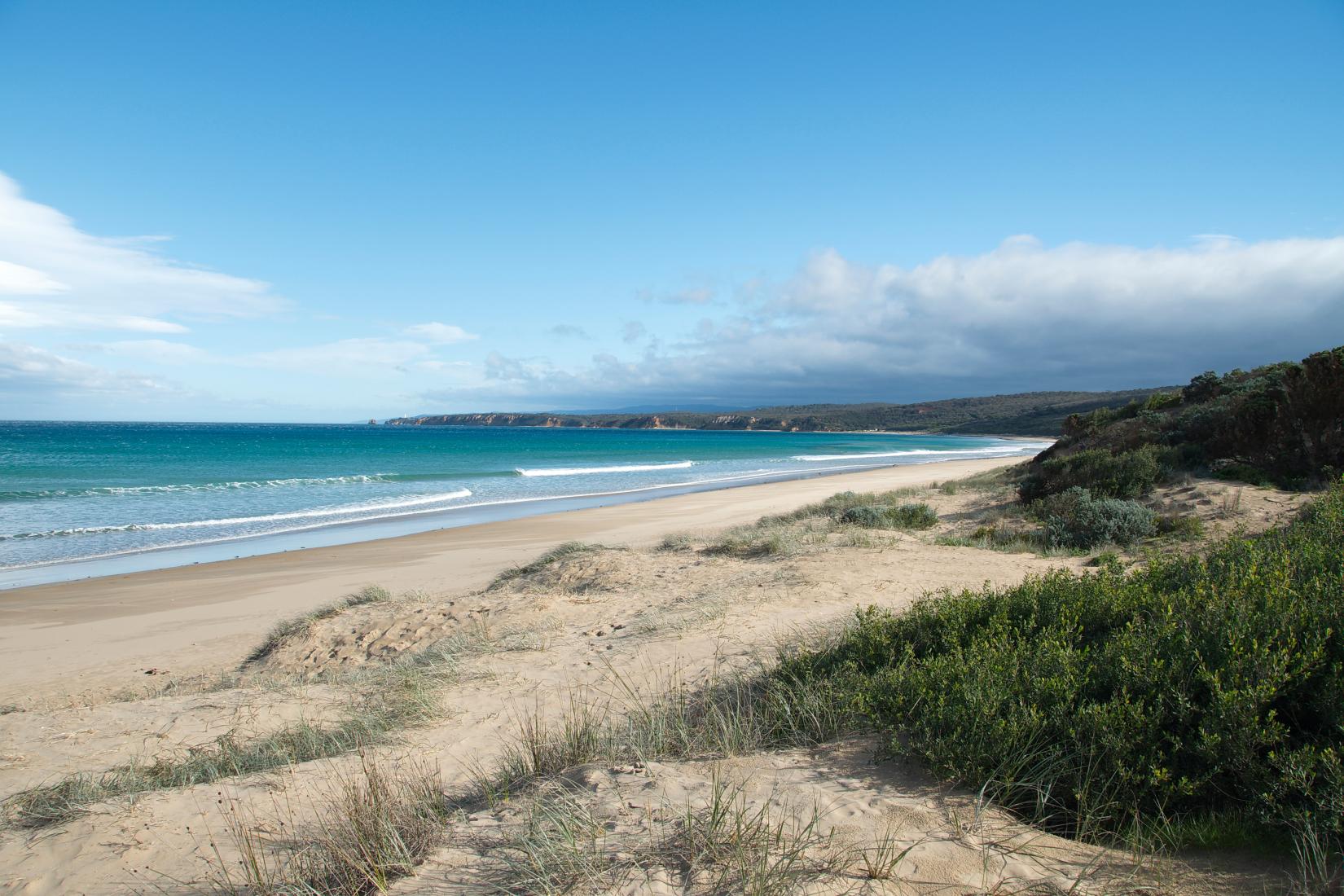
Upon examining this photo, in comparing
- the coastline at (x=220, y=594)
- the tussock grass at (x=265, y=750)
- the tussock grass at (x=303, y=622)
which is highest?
the tussock grass at (x=265, y=750)

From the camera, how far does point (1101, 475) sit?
44.4 ft

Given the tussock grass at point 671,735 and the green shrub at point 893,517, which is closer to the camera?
the tussock grass at point 671,735

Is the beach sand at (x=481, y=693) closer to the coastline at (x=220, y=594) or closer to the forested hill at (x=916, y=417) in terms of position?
the coastline at (x=220, y=594)

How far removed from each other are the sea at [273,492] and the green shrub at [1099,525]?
1615 cm

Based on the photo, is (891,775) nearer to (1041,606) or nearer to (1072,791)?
(1072,791)

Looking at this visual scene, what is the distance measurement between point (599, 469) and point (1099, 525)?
1435 inches

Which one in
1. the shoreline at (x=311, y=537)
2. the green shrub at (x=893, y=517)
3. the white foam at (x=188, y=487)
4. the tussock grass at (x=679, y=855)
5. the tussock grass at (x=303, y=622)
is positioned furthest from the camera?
the white foam at (x=188, y=487)

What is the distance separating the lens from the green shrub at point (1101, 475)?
13.0 m

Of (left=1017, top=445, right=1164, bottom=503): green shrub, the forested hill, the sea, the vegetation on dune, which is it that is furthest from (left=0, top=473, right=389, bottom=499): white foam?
the forested hill

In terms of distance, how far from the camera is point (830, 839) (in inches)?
114

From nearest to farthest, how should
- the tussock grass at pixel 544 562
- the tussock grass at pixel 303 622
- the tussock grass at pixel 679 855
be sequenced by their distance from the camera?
the tussock grass at pixel 679 855 < the tussock grass at pixel 303 622 < the tussock grass at pixel 544 562

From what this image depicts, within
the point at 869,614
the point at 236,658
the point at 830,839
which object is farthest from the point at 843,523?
the point at 830,839

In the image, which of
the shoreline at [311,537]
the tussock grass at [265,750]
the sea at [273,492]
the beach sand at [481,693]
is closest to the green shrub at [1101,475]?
the beach sand at [481,693]

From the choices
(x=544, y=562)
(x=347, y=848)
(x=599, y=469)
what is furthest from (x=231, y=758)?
(x=599, y=469)
